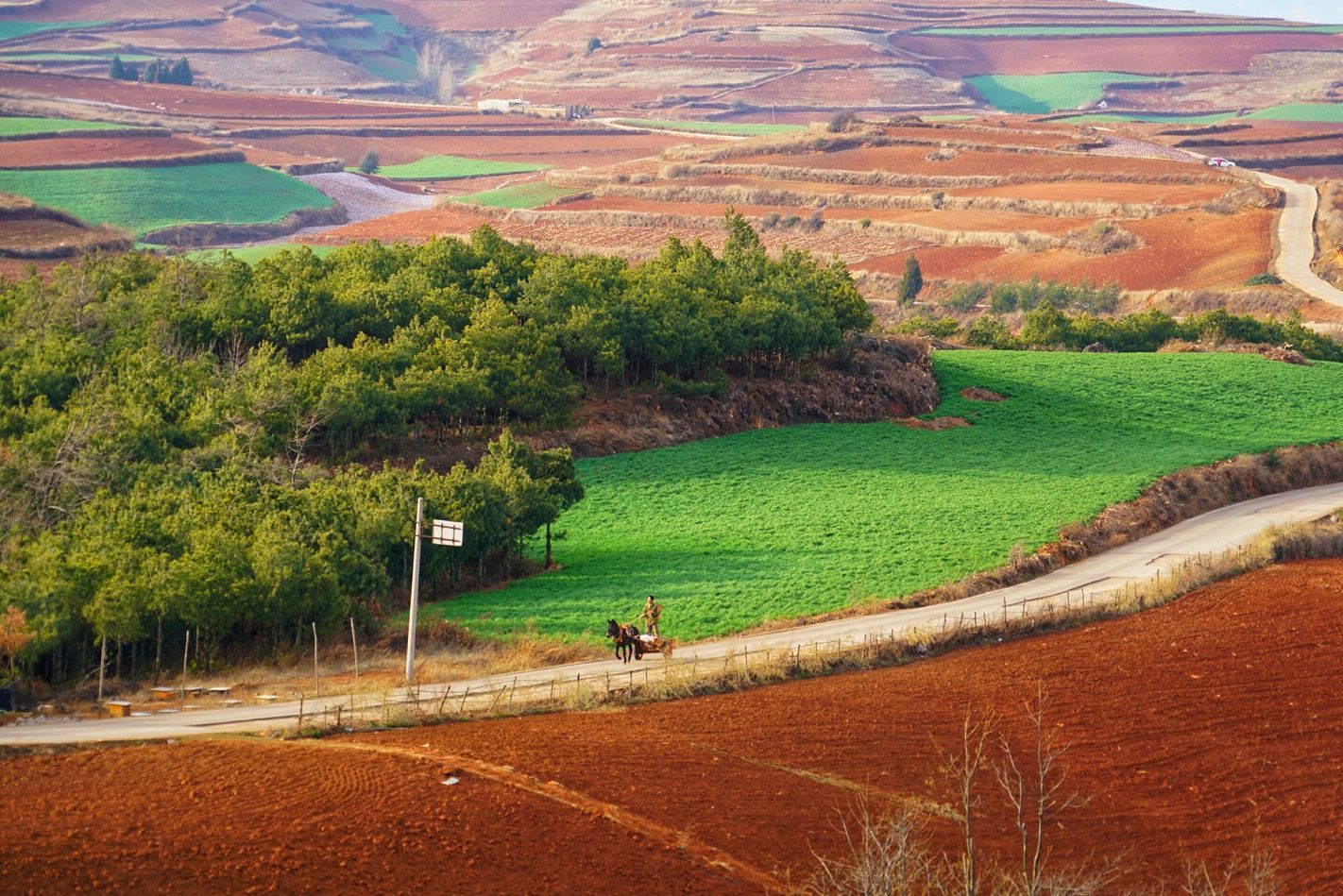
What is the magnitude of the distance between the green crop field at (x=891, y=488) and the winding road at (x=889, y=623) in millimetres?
1699

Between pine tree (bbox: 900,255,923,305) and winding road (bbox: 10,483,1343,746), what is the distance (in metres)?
60.9

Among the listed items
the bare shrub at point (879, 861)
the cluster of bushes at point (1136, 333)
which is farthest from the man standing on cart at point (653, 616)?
the cluster of bushes at point (1136, 333)

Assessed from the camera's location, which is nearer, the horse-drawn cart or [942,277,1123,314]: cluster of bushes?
the horse-drawn cart

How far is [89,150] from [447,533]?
136017 mm

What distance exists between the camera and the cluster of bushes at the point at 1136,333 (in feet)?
313

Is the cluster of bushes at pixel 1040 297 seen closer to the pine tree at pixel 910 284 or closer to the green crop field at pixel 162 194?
the pine tree at pixel 910 284

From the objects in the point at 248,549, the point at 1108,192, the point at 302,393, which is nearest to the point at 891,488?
the point at 302,393

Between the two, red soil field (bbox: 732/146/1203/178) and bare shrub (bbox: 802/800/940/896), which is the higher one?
red soil field (bbox: 732/146/1203/178)

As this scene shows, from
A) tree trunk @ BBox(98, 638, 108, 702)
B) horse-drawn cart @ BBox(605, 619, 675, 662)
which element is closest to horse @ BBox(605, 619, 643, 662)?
horse-drawn cart @ BBox(605, 619, 675, 662)

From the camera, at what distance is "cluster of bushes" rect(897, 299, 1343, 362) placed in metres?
95.3

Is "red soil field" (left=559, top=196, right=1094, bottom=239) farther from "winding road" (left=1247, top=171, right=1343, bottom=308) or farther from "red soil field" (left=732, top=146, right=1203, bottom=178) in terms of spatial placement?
"winding road" (left=1247, top=171, right=1343, bottom=308)

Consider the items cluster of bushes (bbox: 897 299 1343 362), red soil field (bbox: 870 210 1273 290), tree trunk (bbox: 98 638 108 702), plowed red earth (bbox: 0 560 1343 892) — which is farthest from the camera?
red soil field (bbox: 870 210 1273 290)

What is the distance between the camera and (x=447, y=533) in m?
42.9

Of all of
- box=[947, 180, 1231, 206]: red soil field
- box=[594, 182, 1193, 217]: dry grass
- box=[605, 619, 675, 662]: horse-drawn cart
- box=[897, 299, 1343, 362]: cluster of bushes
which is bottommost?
box=[605, 619, 675, 662]: horse-drawn cart
